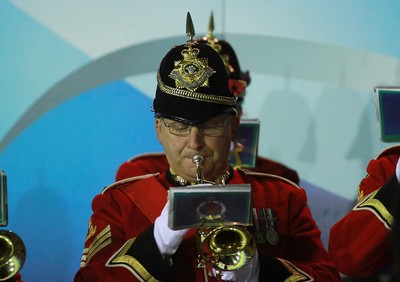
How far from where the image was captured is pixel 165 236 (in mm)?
3010

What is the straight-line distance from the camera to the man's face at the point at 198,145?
3.21 metres

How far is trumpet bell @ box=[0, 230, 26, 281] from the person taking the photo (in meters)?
3.13

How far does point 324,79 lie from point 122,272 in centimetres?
→ 305

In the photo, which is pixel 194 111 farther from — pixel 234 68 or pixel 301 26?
pixel 301 26

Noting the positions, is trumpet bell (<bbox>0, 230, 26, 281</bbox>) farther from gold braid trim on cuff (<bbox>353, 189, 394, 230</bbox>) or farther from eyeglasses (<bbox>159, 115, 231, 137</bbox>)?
gold braid trim on cuff (<bbox>353, 189, 394, 230</bbox>)

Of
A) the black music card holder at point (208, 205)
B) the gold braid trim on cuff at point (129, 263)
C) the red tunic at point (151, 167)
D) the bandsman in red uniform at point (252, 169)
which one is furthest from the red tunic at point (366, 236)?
the red tunic at point (151, 167)

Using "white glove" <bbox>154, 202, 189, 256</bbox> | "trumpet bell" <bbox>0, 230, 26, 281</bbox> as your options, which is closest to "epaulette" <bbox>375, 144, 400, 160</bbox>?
"white glove" <bbox>154, 202, 189, 256</bbox>

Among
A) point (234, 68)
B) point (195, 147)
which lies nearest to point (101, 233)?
point (195, 147)

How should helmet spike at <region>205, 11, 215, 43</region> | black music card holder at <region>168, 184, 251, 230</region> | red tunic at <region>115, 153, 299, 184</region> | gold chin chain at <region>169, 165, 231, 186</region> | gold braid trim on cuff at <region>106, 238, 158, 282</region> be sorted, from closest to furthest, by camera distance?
black music card holder at <region>168, 184, 251, 230</region> < gold braid trim on cuff at <region>106, 238, 158, 282</region> < gold chin chain at <region>169, 165, 231, 186</region> < red tunic at <region>115, 153, 299, 184</region> < helmet spike at <region>205, 11, 215, 43</region>

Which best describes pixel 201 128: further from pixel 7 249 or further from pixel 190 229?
pixel 7 249

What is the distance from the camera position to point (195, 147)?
3.18 m

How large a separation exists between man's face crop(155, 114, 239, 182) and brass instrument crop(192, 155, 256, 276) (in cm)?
31

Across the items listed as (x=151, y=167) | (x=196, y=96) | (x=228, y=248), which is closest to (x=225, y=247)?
(x=228, y=248)

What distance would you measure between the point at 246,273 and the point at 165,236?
11.7 inches
